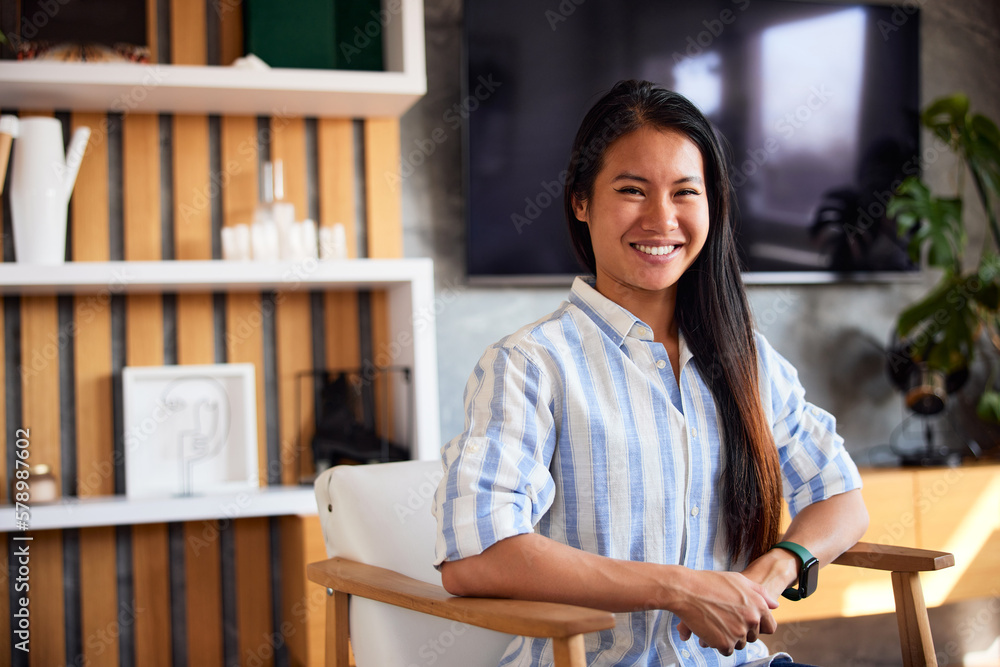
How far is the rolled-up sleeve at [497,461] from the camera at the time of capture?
1089 millimetres

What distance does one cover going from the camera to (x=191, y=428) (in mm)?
2402

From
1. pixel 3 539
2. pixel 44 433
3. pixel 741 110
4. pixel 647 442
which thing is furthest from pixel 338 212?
pixel 647 442

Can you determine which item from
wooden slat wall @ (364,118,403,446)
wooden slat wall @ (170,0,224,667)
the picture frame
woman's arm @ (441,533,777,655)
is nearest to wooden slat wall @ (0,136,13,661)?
the picture frame

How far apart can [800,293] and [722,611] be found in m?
2.16

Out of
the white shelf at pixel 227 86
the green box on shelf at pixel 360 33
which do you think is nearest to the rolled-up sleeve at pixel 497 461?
the white shelf at pixel 227 86

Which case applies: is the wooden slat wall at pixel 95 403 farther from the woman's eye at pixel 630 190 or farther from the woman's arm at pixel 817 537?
the woman's arm at pixel 817 537

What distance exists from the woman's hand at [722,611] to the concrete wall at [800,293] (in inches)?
63.8

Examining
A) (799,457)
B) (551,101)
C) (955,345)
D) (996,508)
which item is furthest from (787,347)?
(799,457)

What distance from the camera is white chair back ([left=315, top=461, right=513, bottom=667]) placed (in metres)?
1.41

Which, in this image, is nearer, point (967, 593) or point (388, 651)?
point (388, 651)

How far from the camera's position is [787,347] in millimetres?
3031

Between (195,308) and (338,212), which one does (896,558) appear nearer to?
(338,212)

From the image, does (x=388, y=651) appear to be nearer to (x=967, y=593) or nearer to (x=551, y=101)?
(x=551, y=101)

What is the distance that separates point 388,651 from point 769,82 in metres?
2.33
